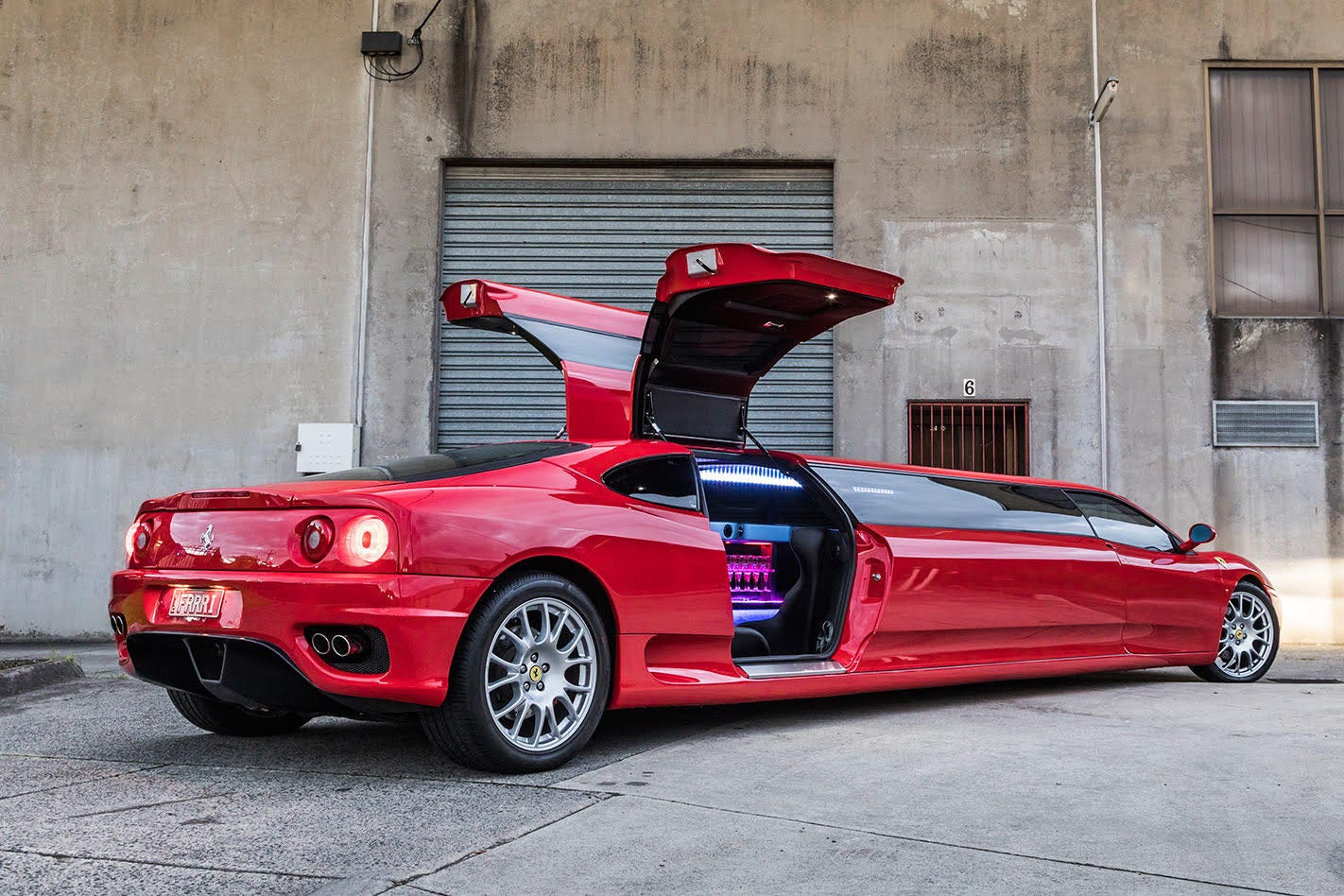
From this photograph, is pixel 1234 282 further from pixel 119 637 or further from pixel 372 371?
pixel 119 637

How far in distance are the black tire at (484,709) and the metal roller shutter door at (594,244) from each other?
6.71 metres

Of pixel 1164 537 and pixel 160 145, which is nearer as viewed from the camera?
pixel 1164 537

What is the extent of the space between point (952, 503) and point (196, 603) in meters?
3.28

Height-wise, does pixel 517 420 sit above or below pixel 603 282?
below

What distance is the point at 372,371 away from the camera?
10.4 meters

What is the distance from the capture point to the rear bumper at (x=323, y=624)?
11.7ft

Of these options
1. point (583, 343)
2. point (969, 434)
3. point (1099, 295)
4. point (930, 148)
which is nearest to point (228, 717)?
point (583, 343)

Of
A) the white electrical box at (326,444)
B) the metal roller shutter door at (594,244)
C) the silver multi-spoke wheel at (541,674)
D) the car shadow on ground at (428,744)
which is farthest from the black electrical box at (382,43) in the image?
the silver multi-spoke wheel at (541,674)

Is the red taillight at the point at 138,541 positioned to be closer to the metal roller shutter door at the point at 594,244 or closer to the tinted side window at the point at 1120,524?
the tinted side window at the point at 1120,524

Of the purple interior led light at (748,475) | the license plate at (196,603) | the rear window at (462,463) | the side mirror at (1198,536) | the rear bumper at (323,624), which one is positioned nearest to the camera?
the rear bumper at (323,624)

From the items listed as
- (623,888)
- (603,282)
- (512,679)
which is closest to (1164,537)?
(512,679)

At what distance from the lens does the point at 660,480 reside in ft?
15.0

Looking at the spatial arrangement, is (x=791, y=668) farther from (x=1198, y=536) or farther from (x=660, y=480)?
(x=1198, y=536)

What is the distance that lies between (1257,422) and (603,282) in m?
5.79
